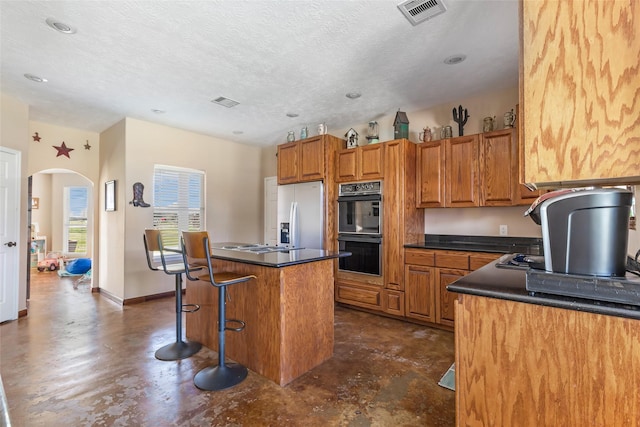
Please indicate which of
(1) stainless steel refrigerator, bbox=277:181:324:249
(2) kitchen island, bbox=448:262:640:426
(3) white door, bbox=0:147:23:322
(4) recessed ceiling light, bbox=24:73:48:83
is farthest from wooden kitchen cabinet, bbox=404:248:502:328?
(3) white door, bbox=0:147:23:322

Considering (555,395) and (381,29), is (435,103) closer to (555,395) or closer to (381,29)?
(381,29)

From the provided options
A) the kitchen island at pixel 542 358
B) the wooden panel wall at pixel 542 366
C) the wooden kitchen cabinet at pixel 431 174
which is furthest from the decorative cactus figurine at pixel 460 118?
the wooden panel wall at pixel 542 366

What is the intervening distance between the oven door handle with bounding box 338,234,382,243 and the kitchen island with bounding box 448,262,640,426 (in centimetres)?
253

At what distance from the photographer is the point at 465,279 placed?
1.35 metres

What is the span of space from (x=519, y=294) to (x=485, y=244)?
2840 millimetres

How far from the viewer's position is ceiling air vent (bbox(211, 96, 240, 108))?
377 centimetres

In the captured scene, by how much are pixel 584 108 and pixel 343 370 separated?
2.27 m

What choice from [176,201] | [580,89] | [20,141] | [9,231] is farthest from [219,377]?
[20,141]

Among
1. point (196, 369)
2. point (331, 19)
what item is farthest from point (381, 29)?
point (196, 369)

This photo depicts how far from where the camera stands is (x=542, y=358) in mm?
1047

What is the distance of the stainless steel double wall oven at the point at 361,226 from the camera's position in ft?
12.6

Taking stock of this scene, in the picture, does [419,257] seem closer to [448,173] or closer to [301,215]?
[448,173]

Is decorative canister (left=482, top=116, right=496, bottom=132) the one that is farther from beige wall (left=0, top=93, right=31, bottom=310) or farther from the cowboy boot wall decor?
beige wall (left=0, top=93, right=31, bottom=310)

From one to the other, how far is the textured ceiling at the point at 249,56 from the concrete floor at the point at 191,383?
2638mm
